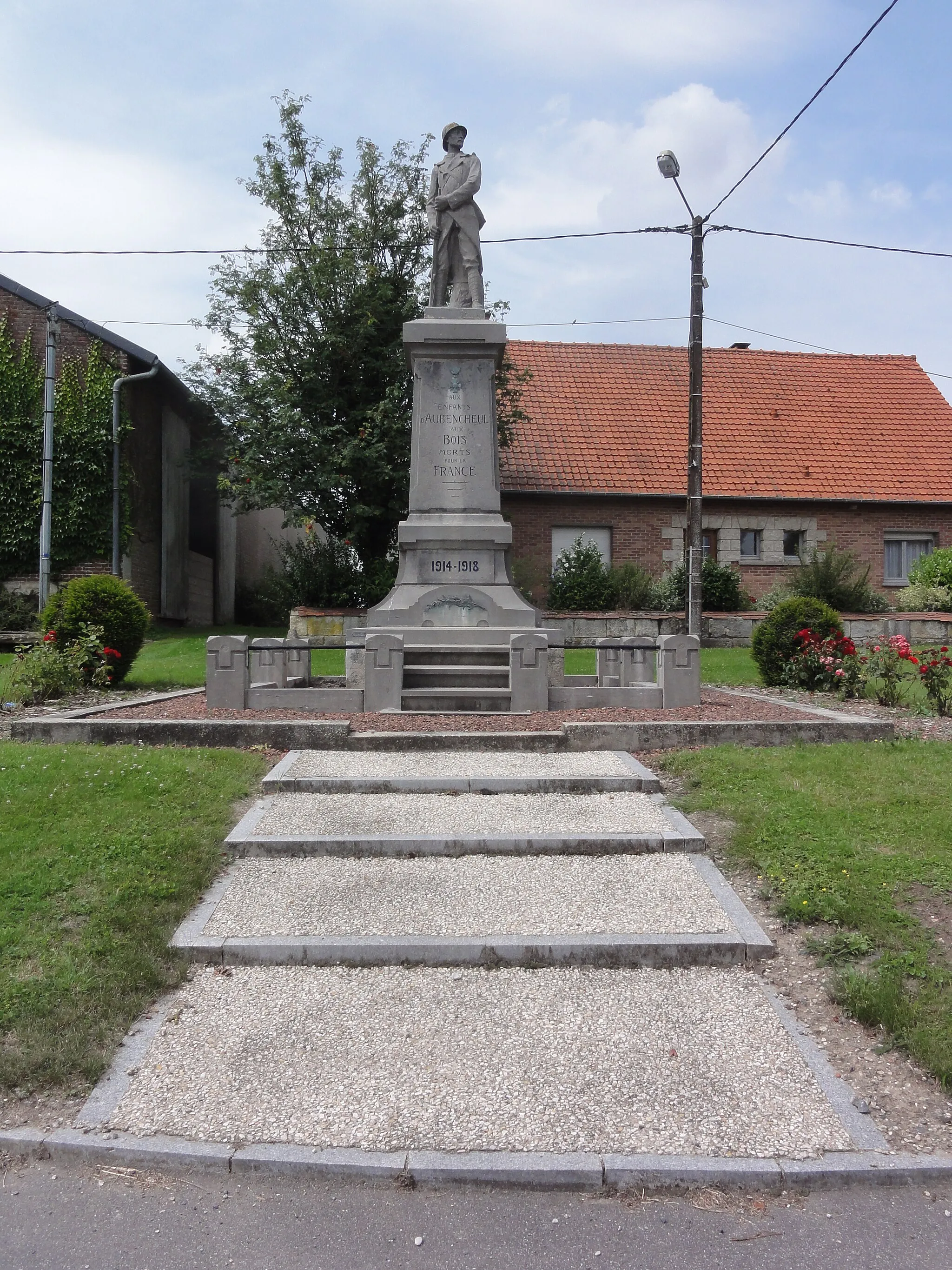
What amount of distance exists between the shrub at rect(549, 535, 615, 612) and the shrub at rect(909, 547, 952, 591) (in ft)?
21.4

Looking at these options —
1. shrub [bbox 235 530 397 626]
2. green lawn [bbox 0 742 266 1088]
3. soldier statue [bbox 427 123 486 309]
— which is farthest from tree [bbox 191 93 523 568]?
green lawn [bbox 0 742 266 1088]

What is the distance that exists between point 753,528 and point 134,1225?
69.6ft

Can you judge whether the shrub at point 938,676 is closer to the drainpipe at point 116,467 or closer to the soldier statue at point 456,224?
the soldier statue at point 456,224

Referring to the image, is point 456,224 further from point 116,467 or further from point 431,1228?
point 431,1228

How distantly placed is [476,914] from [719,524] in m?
18.7

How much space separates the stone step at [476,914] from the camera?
4.39m

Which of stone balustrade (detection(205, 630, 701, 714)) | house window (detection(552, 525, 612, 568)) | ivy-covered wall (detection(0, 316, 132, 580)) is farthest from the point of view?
house window (detection(552, 525, 612, 568))

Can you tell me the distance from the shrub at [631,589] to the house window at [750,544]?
3663mm

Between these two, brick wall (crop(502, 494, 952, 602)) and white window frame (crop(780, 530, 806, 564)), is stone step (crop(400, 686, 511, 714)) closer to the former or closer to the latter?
brick wall (crop(502, 494, 952, 602))

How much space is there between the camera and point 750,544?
22438 mm

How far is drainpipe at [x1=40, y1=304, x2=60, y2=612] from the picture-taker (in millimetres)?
18031

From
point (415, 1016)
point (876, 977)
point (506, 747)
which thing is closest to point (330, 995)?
point (415, 1016)

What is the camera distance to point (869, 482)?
2262 centimetres

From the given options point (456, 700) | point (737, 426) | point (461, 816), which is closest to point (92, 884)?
point (461, 816)
